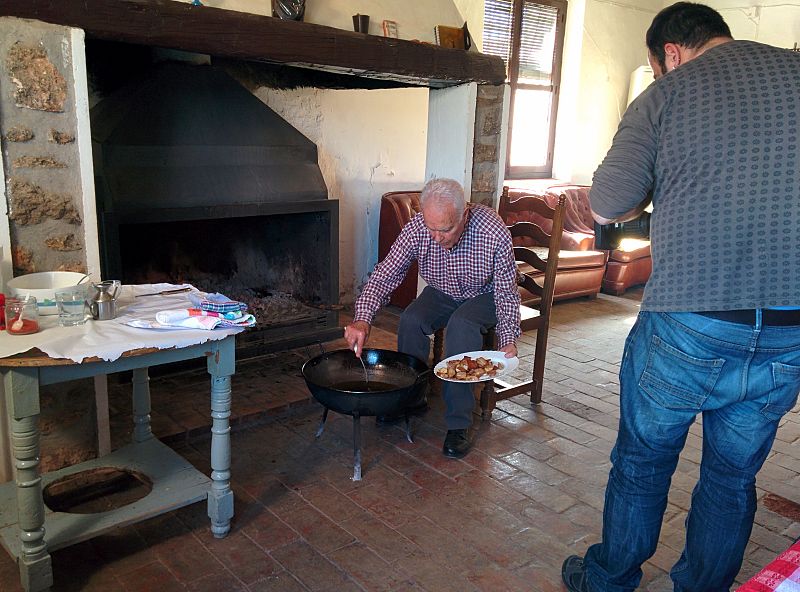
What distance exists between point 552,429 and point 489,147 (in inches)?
61.5

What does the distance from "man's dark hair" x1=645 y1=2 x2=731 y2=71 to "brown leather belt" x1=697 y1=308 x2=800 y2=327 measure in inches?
26.6

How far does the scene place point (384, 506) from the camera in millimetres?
2600

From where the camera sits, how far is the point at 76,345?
6.26 ft

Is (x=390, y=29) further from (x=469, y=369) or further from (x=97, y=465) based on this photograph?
(x=97, y=465)

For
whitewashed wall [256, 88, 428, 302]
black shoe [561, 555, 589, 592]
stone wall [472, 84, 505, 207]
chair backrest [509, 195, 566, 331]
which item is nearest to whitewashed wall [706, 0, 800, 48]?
whitewashed wall [256, 88, 428, 302]

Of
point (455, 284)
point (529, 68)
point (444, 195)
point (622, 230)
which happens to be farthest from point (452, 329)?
point (529, 68)

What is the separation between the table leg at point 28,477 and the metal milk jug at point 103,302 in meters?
0.32

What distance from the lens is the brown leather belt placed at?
1.64 metres

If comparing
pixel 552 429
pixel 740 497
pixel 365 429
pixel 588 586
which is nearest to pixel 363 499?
pixel 365 429

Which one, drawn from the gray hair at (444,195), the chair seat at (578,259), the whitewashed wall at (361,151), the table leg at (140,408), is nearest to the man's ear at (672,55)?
the gray hair at (444,195)

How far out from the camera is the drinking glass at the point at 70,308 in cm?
206

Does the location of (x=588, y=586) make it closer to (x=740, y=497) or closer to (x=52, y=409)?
(x=740, y=497)

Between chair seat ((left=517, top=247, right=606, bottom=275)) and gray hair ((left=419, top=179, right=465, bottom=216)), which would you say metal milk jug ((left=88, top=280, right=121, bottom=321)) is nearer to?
gray hair ((left=419, top=179, right=465, bottom=216))

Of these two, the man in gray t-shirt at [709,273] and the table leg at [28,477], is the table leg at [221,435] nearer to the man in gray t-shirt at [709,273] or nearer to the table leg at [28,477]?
the table leg at [28,477]
